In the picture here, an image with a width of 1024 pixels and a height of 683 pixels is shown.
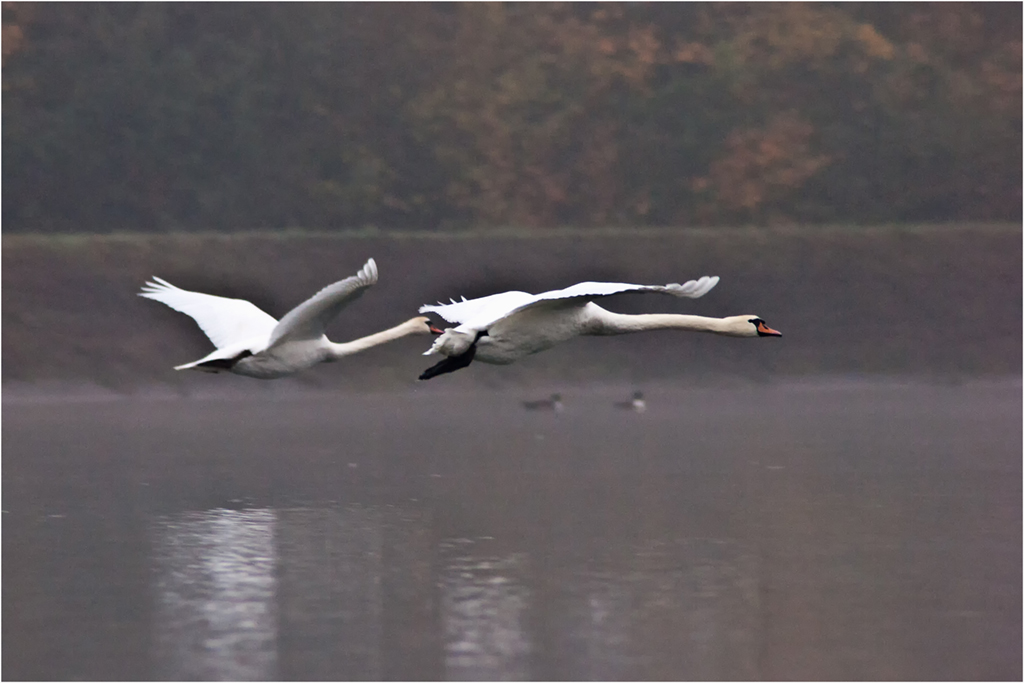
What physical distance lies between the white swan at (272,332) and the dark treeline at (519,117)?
948 inches

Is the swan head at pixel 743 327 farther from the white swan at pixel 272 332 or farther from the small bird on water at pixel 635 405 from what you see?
the small bird on water at pixel 635 405

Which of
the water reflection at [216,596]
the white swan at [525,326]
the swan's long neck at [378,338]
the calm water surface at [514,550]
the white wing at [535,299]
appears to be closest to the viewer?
the water reflection at [216,596]

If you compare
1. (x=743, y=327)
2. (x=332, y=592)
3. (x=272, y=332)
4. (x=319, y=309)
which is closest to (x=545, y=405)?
(x=272, y=332)

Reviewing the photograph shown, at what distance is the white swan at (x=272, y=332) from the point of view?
46.2 ft

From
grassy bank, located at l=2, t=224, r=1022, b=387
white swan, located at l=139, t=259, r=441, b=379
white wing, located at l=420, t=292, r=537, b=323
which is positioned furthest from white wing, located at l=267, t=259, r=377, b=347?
grassy bank, located at l=2, t=224, r=1022, b=387

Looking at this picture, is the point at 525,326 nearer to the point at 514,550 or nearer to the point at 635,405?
the point at 514,550

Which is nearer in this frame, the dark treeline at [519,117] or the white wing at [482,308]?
the white wing at [482,308]

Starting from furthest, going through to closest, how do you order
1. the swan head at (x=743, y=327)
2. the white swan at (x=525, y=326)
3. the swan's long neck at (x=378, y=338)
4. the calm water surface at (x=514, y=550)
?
the swan's long neck at (x=378, y=338) < the swan head at (x=743, y=327) < the white swan at (x=525, y=326) < the calm water surface at (x=514, y=550)

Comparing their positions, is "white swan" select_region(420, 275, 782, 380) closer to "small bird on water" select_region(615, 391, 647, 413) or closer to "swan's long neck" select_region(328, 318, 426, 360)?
"swan's long neck" select_region(328, 318, 426, 360)

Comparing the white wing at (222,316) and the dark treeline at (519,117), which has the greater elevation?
the dark treeline at (519,117)

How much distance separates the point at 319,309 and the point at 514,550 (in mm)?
2243

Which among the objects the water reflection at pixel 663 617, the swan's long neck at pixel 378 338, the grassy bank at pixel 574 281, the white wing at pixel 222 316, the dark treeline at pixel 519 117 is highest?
the dark treeline at pixel 519 117

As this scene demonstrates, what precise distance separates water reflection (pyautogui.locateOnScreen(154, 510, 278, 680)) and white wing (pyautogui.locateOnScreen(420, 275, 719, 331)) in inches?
81.2

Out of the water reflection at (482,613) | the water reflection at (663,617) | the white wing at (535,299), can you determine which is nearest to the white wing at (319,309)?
the white wing at (535,299)
